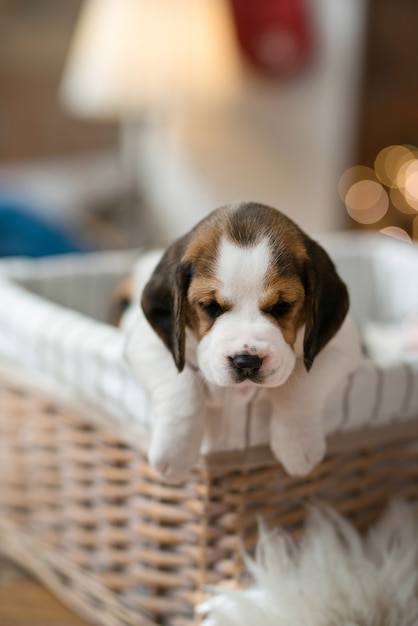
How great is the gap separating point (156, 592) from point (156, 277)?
0.37 meters

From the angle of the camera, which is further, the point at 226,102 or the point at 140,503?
the point at 226,102

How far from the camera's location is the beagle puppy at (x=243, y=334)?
Answer: 0.72 metres

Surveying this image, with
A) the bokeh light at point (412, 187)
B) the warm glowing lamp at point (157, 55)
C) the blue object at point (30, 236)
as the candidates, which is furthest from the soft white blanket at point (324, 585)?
the warm glowing lamp at point (157, 55)

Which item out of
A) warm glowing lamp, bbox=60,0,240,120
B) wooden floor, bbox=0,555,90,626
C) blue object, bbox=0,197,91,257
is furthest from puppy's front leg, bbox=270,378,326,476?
warm glowing lamp, bbox=60,0,240,120

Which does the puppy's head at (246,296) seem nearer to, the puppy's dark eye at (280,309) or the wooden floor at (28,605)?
the puppy's dark eye at (280,309)

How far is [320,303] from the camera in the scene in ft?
2.46

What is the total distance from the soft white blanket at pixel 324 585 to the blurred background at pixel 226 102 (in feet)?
5.02

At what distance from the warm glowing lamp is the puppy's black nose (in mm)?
2168

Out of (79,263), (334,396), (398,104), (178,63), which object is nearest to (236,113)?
(178,63)

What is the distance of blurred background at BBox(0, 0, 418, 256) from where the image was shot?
267cm

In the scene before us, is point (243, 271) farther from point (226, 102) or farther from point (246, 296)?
point (226, 102)

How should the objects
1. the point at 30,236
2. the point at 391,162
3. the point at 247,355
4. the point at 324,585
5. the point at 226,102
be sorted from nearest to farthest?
the point at 247,355
the point at 324,585
the point at 30,236
the point at 391,162
the point at 226,102

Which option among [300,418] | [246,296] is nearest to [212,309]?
[246,296]

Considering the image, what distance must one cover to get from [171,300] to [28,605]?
1.55 feet
